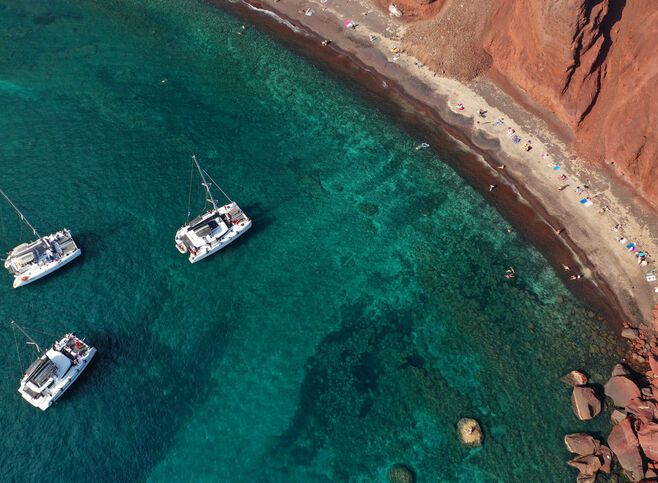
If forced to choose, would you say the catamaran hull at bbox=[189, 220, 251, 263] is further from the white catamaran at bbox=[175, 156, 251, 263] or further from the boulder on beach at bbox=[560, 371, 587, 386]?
the boulder on beach at bbox=[560, 371, 587, 386]

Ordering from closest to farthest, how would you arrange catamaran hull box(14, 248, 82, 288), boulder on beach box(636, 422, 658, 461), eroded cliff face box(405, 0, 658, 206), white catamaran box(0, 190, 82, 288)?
1. boulder on beach box(636, 422, 658, 461)
2. catamaran hull box(14, 248, 82, 288)
3. white catamaran box(0, 190, 82, 288)
4. eroded cliff face box(405, 0, 658, 206)

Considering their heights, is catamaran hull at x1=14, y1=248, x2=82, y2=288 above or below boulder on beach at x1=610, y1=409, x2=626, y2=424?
below

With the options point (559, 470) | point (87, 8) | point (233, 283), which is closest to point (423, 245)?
point (233, 283)

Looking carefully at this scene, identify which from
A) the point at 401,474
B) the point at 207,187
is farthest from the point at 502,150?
the point at 401,474

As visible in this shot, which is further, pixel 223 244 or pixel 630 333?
pixel 223 244

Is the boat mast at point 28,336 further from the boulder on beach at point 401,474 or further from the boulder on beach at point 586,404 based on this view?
the boulder on beach at point 586,404

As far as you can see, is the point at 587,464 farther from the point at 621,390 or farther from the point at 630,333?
the point at 630,333

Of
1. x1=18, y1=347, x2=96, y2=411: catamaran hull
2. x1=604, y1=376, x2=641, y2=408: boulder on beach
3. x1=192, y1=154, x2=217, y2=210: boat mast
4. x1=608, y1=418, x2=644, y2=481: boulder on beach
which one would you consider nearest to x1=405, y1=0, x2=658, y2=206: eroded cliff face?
x1=604, y1=376, x2=641, y2=408: boulder on beach
